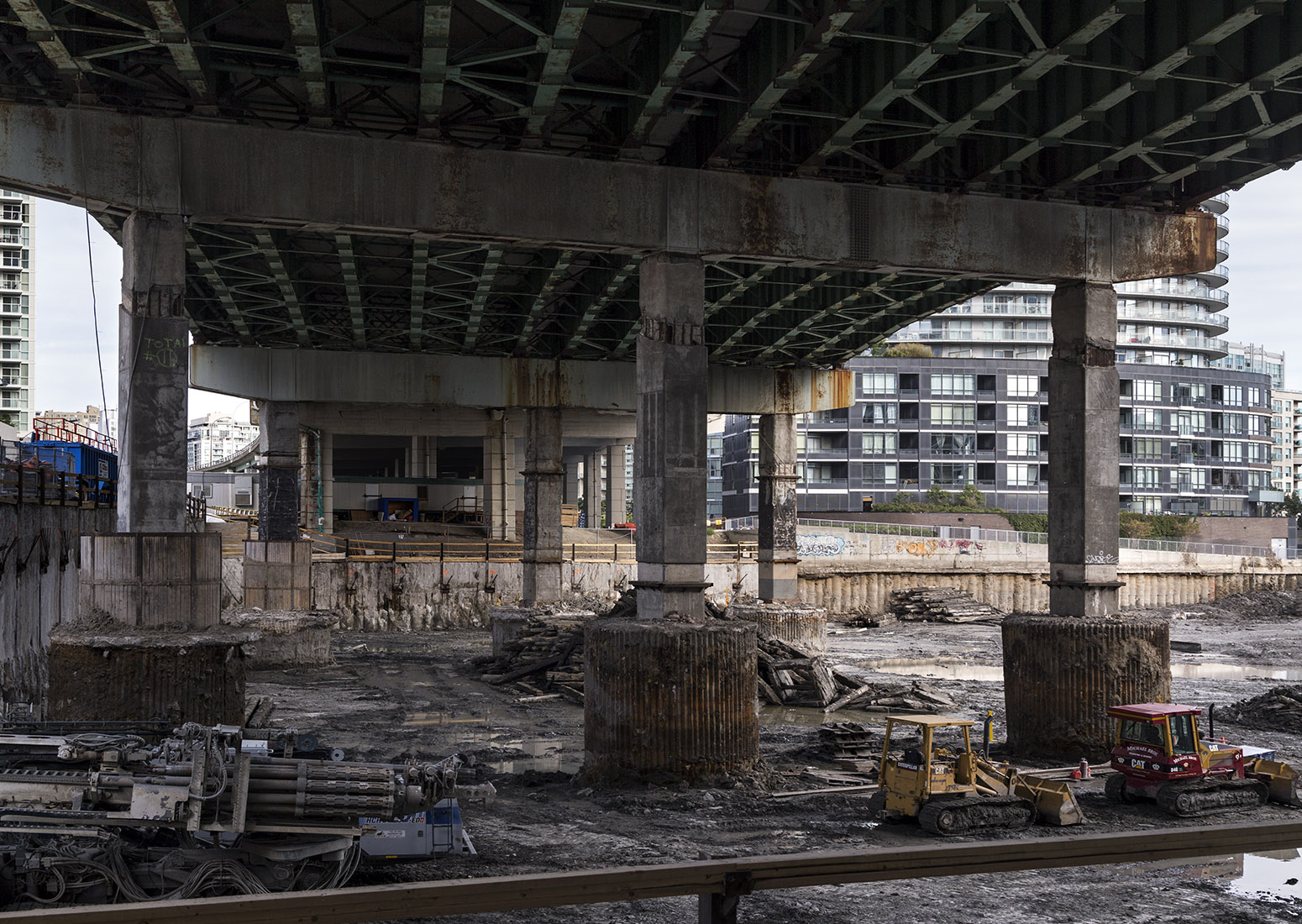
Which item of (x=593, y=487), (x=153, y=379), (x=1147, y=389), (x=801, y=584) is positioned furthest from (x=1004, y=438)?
(x=153, y=379)

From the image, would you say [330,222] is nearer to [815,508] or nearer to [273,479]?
[273,479]

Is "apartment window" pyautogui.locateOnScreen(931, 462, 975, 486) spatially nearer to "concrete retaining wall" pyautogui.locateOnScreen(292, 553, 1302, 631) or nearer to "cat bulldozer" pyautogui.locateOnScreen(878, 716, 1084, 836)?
"concrete retaining wall" pyautogui.locateOnScreen(292, 553, 1302, 631)

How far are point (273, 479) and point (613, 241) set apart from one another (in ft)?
73.3

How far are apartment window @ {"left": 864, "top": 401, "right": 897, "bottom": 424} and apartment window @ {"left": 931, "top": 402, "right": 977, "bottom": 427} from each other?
3678mm

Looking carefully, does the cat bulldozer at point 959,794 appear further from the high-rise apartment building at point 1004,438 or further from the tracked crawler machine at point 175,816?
the high-rise apartment building at point 1004,438

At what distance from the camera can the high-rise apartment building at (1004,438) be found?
325 ft

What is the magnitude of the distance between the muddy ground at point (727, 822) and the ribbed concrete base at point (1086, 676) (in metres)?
0.93

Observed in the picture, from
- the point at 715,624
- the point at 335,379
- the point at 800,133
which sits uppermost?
the point at 800,133

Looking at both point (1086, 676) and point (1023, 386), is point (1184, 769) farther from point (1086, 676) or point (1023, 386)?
point (1023, 386)

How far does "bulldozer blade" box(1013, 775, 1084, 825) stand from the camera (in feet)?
50.5

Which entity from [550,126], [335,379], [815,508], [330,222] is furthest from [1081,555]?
[815,508]

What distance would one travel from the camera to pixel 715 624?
1700cm

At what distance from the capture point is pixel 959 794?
1533 cm

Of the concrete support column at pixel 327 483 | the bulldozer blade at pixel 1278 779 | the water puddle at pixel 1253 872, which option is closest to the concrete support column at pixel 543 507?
the bulldozer blade at pixel 1278 779
